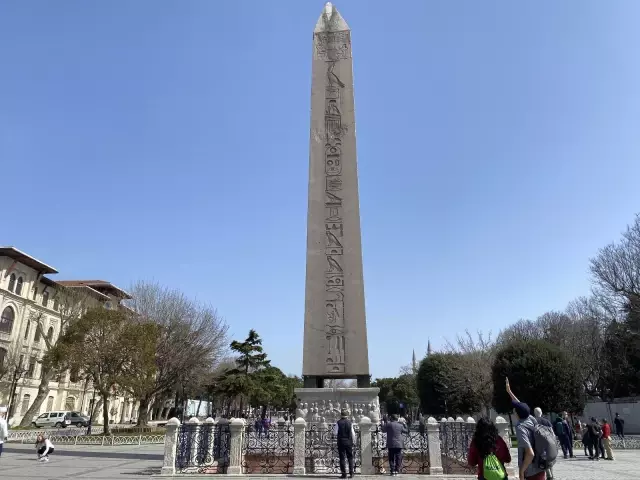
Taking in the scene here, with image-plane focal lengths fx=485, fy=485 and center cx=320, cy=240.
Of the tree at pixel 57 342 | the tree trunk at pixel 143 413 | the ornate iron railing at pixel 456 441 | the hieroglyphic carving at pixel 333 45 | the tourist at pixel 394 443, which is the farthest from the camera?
the tree trunk at pixel 143 413

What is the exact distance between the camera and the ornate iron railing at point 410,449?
9.33 m

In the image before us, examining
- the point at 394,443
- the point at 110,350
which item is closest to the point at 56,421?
the point at 110,350

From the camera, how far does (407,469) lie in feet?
31.4

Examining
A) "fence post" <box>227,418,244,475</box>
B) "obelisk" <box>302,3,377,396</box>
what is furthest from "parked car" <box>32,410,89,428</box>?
"obelisk" <box>302,3,377,396</box>

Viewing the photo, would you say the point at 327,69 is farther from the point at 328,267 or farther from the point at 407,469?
the point at 407,469

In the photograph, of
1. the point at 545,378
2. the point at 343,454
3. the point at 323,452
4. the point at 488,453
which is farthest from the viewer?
the point at 545,378

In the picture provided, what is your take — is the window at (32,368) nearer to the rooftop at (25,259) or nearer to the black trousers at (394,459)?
the rooftop at (25,259)

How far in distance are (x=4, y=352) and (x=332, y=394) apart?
29.8 m

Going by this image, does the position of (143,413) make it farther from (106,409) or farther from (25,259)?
(25,259)

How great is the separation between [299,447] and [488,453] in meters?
5.92

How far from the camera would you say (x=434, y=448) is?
9258 mm

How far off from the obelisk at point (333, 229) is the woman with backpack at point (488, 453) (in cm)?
671

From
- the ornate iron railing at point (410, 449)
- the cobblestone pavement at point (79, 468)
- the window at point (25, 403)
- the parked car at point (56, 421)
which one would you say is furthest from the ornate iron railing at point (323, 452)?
the window at point (25, 403)

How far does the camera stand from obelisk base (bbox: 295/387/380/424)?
10.7 m
